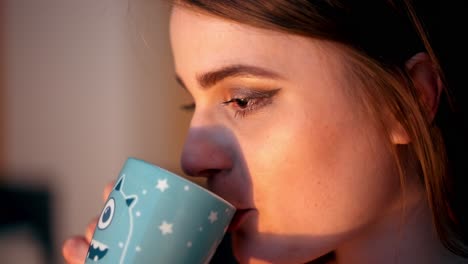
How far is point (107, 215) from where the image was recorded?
2.17 ft

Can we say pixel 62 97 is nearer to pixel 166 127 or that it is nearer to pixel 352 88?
pixel 166 127

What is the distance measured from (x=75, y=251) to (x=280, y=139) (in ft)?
1.30

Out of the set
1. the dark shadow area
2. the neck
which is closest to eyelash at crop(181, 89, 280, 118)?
the neck

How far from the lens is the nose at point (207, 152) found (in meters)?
0.75

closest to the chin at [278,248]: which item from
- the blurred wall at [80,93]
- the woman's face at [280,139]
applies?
the woman's face at [280,139]

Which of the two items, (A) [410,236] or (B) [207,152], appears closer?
(B) [207,152]

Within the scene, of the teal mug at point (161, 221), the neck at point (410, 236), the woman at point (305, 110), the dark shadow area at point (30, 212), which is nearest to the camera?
the teal mug at point (161, 221)

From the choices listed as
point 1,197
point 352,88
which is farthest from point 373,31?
point 1,197

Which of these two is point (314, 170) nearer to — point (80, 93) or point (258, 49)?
point (258, 49)

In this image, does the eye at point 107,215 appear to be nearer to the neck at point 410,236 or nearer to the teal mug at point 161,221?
the teal mug at point 161,221

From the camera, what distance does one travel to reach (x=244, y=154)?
29.2 inches

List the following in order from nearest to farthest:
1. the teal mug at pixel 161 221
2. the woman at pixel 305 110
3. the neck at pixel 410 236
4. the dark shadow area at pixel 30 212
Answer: the teal mug at pixel 161 221
the woman at pixel 305 110
the neck at pixel 410 236
the dark shadow area at pixel 30 212

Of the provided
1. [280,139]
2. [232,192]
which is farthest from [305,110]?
[232,192]

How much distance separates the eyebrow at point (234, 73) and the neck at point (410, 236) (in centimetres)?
31
